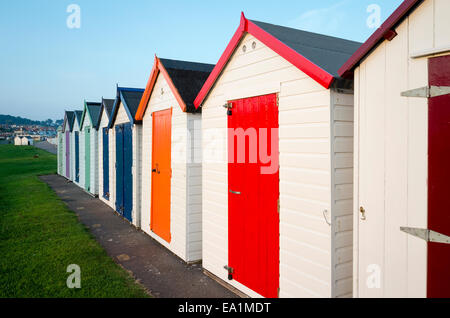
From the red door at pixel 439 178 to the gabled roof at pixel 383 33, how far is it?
48cm

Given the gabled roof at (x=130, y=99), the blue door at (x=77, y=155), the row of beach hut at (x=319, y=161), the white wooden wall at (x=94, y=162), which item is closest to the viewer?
the row of beach hut at (x=319, y=161)

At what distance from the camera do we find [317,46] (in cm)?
461

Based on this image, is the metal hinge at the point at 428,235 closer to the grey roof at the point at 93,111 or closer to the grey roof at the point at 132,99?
the grey roof at the point at 132,99

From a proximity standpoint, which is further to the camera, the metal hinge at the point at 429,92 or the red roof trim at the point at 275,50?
the red roof trim at the point at 275,50

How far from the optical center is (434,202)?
296 centimetres

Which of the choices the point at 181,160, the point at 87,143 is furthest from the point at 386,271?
the point at 87,143

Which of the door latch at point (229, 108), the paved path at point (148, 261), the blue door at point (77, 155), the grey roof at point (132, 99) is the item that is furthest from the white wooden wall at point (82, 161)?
the door latch at point (229, 108)

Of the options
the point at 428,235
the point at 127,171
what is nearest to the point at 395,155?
the point at 428,235

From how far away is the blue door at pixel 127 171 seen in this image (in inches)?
384

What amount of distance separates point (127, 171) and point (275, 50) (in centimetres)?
682

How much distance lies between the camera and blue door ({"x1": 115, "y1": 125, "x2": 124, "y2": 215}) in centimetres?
1059

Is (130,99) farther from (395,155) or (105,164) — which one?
(395,155)

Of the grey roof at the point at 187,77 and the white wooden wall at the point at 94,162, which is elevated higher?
the grey roof at the point at 187,77
